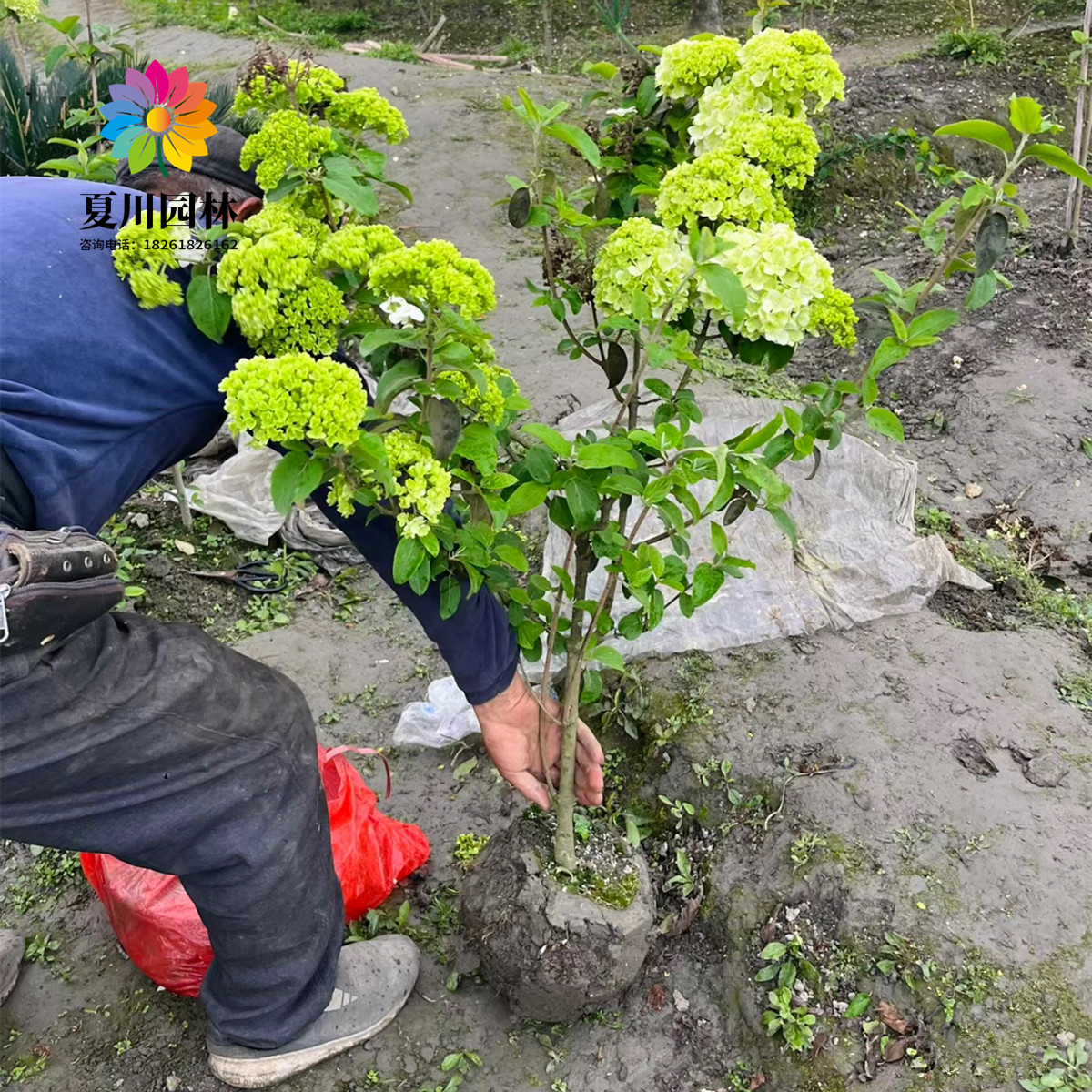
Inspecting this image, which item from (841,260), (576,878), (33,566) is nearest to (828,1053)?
(576,878)

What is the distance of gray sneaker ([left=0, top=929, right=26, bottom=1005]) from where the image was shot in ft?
7.00

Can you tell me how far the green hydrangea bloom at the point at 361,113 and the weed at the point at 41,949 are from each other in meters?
2.03

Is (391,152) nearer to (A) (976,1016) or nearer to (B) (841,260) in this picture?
(B) (841,260)

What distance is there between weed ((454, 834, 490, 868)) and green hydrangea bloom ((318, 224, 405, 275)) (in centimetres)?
170

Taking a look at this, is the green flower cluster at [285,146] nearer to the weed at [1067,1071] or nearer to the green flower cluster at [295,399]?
the green flower cluster at [295,399]

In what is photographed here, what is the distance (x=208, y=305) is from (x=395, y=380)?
302 millimetres

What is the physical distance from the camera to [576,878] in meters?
2.02

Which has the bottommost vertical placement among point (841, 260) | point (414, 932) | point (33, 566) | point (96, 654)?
point (414, 932)

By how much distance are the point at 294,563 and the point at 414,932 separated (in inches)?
63.4

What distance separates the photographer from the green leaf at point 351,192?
125 centimetres

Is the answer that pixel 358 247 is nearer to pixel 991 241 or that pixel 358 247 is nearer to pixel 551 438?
pixel 551 438

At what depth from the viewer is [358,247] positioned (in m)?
1.21

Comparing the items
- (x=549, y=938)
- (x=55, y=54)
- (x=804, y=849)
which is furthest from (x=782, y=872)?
(x=55, y=54)

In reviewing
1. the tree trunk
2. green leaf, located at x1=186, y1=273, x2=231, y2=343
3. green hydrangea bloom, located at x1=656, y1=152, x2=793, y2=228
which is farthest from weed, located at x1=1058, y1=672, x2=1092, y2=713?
the tree trunk
